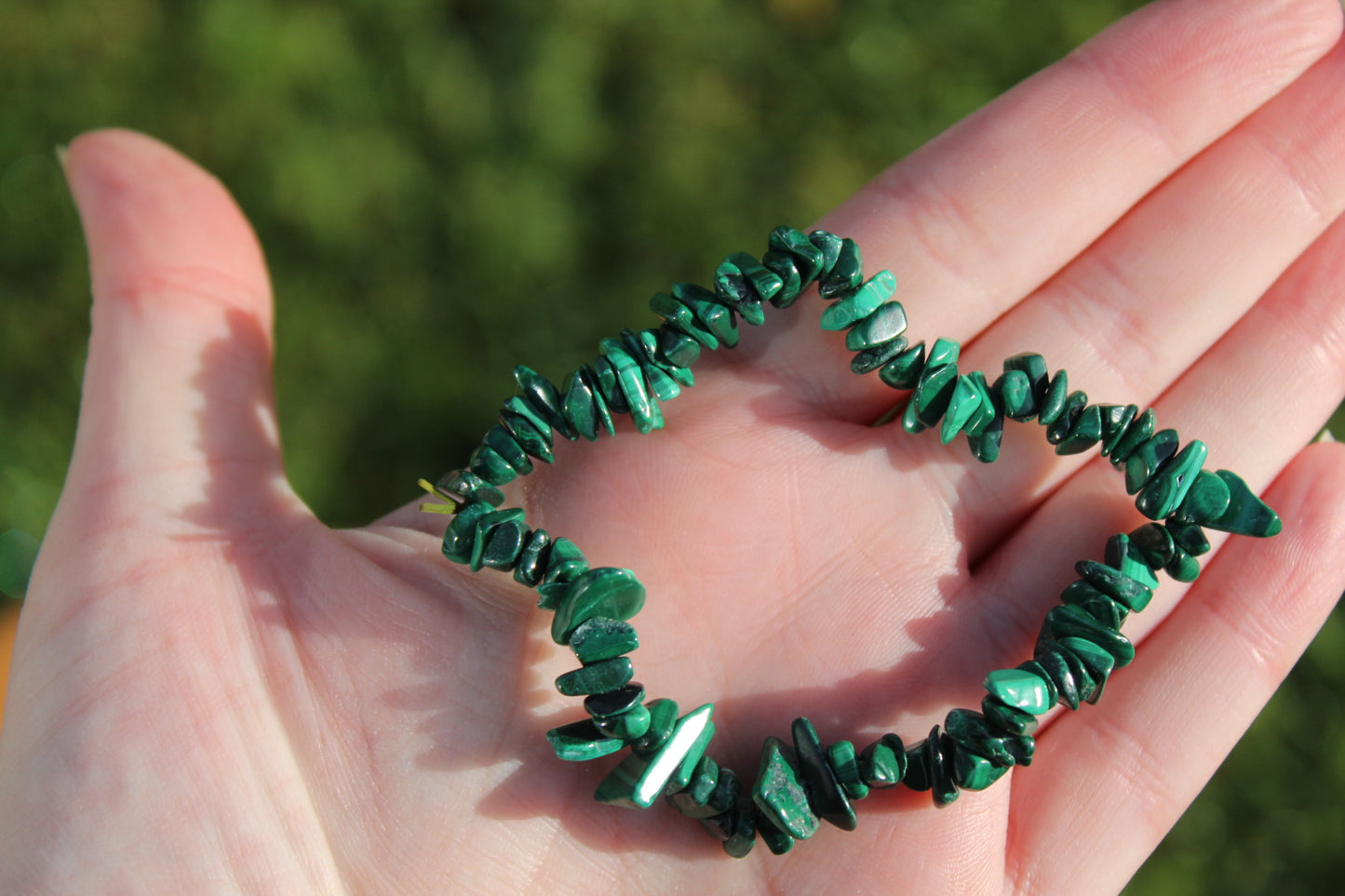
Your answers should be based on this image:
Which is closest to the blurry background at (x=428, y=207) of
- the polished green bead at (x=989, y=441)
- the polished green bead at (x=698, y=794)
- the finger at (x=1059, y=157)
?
the finger at (x=1059, y=157)

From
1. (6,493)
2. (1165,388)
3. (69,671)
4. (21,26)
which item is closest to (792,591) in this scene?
(1165,388)

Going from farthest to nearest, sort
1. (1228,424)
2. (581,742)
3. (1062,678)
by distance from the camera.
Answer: (1228,424) → (1062,678) → (581,742)

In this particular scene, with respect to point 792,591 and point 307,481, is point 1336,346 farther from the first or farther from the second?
point 307,481

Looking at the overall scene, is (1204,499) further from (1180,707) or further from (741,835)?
(741,835)

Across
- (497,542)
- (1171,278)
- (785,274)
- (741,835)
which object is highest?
(1171,278)

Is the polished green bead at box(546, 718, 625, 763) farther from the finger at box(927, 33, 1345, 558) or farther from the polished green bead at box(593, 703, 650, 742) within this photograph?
the finger at box(927, 33, 1345, 558)

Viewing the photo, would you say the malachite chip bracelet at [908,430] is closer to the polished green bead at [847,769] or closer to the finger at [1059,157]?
the polished green bead at [847,769]

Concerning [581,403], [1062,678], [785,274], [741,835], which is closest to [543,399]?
[581,403]
